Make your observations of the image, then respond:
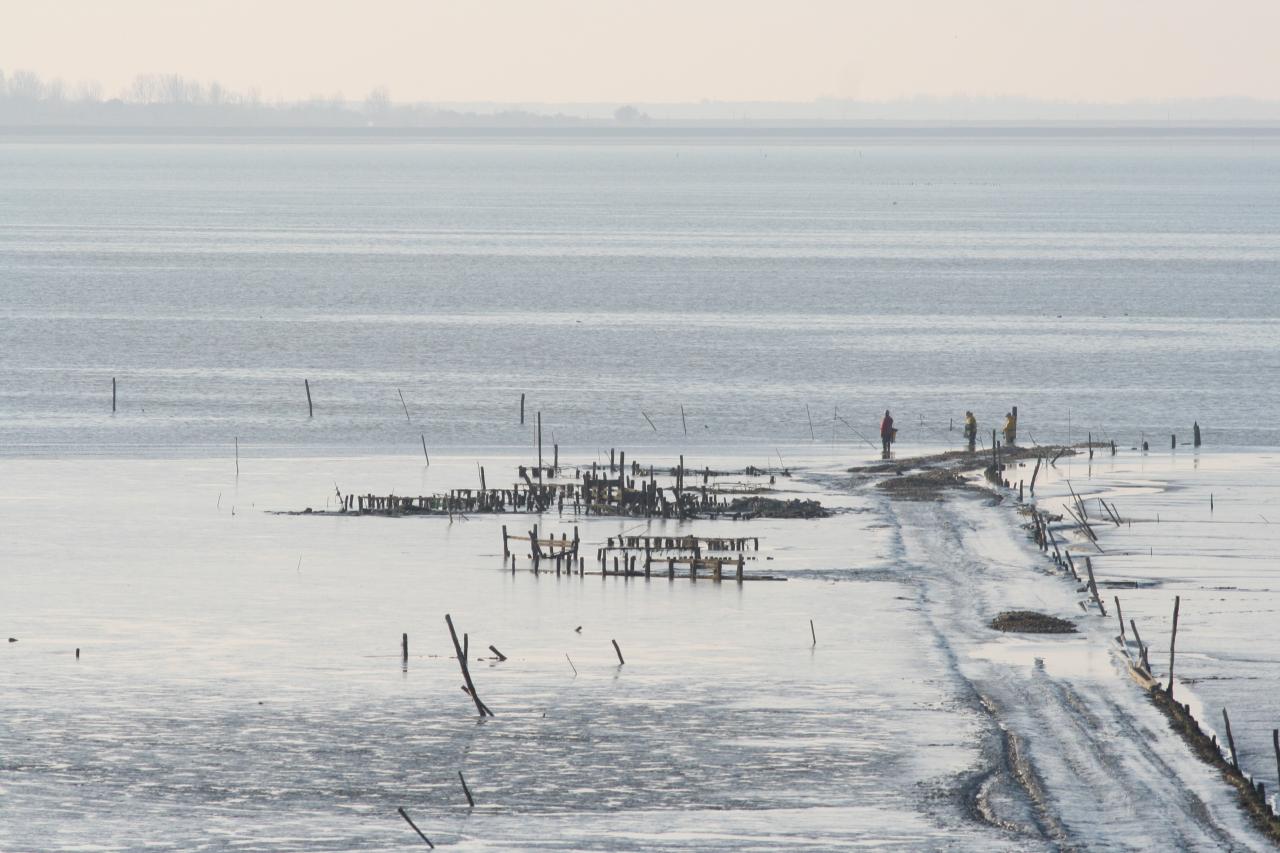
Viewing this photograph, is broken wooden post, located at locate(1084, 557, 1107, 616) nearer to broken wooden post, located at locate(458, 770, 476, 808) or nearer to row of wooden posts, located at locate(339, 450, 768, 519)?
row of wooden posts, located at locate(339, 450, 768, 519)

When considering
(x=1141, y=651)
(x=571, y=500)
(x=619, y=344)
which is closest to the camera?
(x=1141, y=651)

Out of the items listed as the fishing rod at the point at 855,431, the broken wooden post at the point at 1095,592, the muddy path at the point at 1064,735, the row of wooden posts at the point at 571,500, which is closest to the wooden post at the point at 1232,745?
the muddy path at the point at 1064,735

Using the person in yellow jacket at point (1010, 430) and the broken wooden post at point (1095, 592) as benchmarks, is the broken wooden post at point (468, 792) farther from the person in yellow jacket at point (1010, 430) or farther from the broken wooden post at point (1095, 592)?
the person in yellow jacket at point (1010, 430)

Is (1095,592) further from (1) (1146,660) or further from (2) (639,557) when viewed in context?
(2) (639,557)

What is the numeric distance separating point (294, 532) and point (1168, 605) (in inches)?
855

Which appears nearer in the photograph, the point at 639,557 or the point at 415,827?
the point at 415,827

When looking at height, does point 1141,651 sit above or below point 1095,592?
below

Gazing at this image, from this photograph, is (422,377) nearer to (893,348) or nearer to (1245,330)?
(893,348)

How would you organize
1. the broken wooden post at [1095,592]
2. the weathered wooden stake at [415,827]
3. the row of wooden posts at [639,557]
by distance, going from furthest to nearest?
the row of wooden posts at [639,557] < the broken wooden post at [1095,592] < the weathered wooden stake at [415,827]

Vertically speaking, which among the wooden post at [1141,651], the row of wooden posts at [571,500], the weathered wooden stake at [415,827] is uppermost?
the row of wooden posts at [571,500]

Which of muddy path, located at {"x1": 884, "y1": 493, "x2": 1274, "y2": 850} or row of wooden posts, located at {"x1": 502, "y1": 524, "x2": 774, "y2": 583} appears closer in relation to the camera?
muddy path, located at {"x1": 884, "y1": 493, "x2": 1274, "y2": 850}

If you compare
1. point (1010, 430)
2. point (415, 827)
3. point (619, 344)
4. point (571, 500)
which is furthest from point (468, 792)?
point (619, 344)

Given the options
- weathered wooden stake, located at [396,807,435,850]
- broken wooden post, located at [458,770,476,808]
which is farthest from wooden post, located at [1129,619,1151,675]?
weathered wooden stake, located at [396,807,435,850]

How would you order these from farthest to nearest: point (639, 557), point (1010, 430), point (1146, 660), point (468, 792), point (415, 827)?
point (1010, 430) < point (639, 557) < point (1146, 660) < point (468, 792) < point (415, 827)
